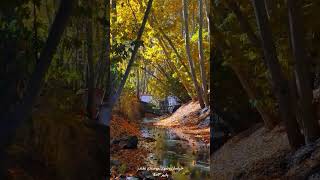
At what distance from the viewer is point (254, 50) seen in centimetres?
372

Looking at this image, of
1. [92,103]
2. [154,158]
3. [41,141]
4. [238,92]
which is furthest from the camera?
[154,158]

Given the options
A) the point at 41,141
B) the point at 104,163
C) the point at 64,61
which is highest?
the point at 64,61

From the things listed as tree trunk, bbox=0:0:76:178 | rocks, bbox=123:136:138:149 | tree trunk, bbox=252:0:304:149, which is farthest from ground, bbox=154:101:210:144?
tree trunk, bbox=0:0:76:178

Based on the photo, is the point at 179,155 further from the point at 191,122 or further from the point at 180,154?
the point at 191,122

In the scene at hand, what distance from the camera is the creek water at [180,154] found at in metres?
6.52

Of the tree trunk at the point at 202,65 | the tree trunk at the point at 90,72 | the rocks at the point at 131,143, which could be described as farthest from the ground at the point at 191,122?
the tree trunk at the point at 90,72

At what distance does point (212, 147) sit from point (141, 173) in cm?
218

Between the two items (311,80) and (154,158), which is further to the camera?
(154,158)

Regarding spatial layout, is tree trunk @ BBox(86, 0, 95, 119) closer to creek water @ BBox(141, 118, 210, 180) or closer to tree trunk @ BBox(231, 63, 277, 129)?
tree trunk @ BBox(231, 63, 277, 129)

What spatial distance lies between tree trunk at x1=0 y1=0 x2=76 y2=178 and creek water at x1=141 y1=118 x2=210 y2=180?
377 centimetres

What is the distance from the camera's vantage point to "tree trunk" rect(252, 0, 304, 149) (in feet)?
10.5

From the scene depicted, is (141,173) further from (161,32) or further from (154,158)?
(161,32)

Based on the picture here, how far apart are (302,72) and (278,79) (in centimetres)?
17

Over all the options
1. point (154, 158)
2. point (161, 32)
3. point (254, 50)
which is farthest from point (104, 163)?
point (161, 32)
